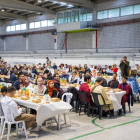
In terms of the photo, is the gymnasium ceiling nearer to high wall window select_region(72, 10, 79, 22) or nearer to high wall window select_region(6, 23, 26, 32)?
high wall window select_region(72, 10, 79, 22)

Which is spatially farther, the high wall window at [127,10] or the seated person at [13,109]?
the high wall window at [127,10]

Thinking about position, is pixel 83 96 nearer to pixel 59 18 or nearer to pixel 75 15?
pixel 75 15

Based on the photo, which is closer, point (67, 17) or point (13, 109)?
point (13, 109)

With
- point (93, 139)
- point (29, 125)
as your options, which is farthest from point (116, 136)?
point (29, 125)

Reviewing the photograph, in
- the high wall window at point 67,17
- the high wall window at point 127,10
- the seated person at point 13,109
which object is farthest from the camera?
the high wall window at point 67,17

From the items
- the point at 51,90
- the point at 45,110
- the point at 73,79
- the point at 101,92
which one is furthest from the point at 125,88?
the point at 45,110

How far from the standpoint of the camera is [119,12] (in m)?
21.5

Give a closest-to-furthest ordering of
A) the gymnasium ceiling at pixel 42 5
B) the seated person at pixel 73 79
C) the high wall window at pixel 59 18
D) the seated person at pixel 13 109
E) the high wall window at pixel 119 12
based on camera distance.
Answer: the seated person at pixel 13 109 → the seated person at pixel 73 79 → the high wall window at pixel 119 12 → the gymnasium ceiling at pixel 42 5 → the high wall window at pixel 59 18

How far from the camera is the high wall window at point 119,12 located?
2030cm

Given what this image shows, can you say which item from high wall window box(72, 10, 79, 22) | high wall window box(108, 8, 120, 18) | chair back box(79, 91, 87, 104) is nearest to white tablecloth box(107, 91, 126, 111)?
chair back box(79, 91, 87, 104)

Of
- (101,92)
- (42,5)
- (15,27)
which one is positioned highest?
(42,5)

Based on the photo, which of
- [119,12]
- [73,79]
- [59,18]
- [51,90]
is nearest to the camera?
[51,90]

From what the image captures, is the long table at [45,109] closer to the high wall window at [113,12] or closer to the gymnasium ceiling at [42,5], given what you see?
the gymnasium ceiling at [42,5]

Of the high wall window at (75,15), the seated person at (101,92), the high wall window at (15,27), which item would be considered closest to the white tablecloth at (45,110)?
the seated person at (101,92)
